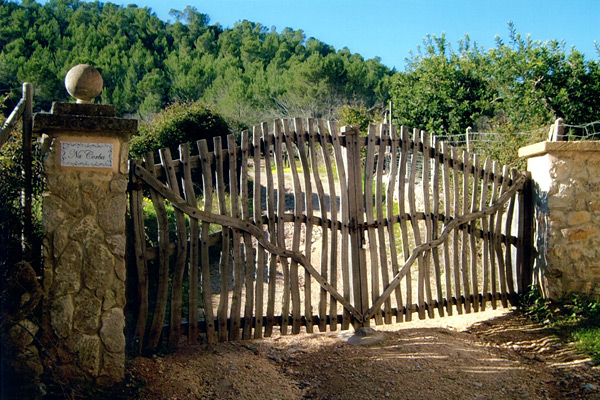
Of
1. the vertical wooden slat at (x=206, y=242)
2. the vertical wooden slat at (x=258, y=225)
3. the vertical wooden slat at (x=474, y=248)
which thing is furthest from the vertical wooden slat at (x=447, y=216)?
the vertical wooden slat at (x=206, y=242)

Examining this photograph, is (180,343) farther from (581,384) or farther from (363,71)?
(363,71)

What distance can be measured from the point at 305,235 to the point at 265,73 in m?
36.9

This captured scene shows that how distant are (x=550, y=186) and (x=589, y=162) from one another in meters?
0.52

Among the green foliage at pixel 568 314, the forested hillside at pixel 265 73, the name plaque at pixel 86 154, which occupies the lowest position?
the green foliage at pixel 568 314

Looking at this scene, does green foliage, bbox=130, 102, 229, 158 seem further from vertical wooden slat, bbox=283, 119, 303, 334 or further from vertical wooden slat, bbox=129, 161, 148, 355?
vertical wooden slat, bbox=129, 161, 148, 355

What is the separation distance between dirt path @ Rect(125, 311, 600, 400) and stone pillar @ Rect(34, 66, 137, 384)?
0.41m

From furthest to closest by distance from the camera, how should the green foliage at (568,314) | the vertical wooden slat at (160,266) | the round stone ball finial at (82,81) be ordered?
1. the green foliage at (568,314)
2. the vertical wooden slat at (160,266)
3. the round stone ball finial at (82,81)

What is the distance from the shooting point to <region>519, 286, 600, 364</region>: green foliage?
4938 mm

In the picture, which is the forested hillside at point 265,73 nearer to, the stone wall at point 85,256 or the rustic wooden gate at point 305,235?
the rustic wooden gate at point 305,235

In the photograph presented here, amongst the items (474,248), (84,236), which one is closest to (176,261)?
(84,236)

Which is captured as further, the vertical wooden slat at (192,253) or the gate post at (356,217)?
the gate post at (356,217)

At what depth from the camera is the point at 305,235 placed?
4965mm

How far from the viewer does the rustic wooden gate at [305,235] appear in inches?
153

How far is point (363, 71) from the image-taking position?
3878 centimetres
